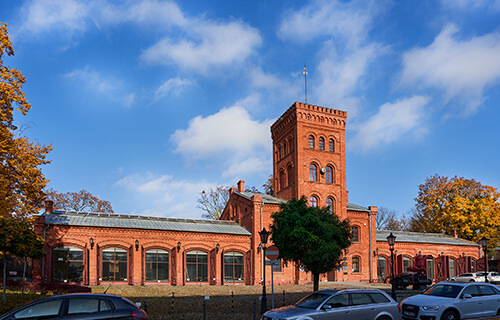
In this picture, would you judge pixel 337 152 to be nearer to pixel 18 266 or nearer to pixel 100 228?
pixel 100 228

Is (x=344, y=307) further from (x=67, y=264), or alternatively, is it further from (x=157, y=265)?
(x=67, y=264)

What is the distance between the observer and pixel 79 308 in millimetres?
10906

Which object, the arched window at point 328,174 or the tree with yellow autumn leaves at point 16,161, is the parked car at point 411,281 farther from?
the tree with yellow autumn leaves at point 16,161

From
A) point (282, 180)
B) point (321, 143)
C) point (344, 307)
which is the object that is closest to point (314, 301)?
point (344, 307)

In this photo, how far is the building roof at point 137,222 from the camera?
32.4 metres

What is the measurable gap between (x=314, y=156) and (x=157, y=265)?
62.6ft

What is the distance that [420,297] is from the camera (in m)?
15.5

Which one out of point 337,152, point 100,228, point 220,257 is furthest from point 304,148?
point 100,228

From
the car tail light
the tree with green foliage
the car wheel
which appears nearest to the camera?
the car tail light

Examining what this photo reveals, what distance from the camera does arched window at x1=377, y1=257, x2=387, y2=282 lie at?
142 ft

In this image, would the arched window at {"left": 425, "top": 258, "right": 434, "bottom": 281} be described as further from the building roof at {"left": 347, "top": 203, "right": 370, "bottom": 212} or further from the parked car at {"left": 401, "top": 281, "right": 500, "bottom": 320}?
the parked car at {"left": 401, "top": 281, "right": 500, "bottom": 320}

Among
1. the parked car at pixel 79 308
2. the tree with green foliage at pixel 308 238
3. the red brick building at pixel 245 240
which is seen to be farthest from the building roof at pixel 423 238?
the parked car at pixel 79 308

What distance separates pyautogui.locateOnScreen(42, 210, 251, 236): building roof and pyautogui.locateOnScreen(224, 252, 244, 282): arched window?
2.10 meters

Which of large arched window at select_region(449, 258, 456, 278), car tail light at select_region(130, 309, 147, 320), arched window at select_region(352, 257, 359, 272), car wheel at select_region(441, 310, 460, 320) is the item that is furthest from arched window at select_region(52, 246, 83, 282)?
large arched window at select_region(449, 258, 456, 278)
